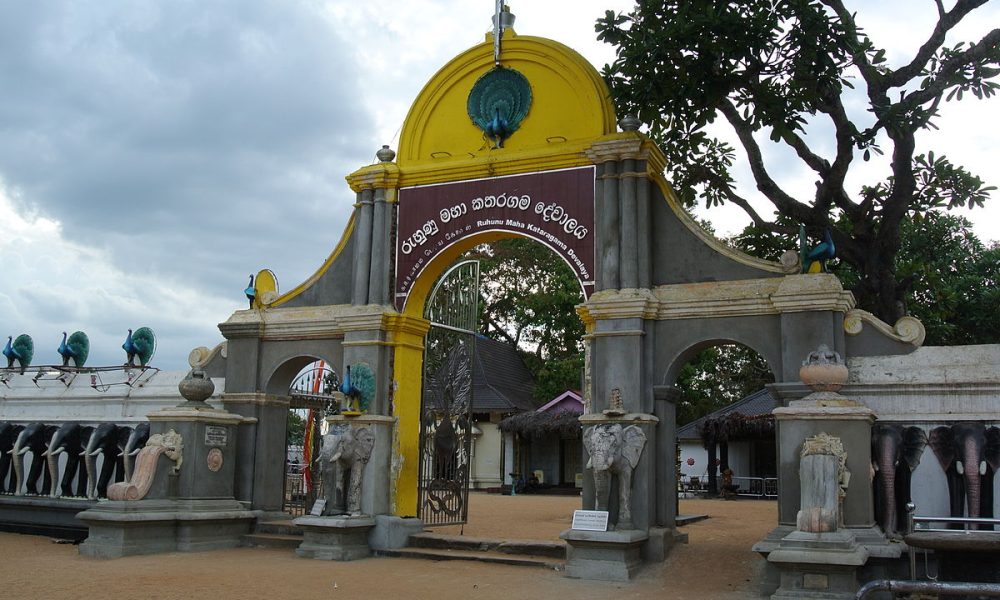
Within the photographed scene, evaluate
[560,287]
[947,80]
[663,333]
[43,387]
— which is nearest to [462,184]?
[663,333]

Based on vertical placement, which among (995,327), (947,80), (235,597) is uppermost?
(947,80)

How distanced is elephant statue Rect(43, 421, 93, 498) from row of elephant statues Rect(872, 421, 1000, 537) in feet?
35.5

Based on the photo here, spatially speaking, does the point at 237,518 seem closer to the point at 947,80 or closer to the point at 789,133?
the point at 789,133

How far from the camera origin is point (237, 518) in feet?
40.8

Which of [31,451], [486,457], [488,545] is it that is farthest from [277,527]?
[486,457]

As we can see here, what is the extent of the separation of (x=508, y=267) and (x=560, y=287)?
3.47 metres

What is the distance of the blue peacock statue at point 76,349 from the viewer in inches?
582

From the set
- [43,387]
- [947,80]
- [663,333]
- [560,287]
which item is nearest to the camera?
[663,333]

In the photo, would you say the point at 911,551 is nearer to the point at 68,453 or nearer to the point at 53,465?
the point at 68,453

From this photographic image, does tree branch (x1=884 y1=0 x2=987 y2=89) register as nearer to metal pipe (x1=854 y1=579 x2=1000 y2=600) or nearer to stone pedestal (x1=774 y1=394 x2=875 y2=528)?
stone pedestal (x1=774 y1=394 x2=875 y2=528)

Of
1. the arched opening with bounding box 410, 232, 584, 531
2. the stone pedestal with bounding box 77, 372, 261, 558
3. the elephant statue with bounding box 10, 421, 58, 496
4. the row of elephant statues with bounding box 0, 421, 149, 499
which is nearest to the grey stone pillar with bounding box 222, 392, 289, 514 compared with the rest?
the stone pedestal with bounding box 77, 372, 261, 558

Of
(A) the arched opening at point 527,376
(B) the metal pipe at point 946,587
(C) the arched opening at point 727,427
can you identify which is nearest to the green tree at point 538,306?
(A) the arched opening at point 527,376

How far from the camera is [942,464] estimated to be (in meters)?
Answer: 9.34

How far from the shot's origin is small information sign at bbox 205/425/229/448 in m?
12.4
